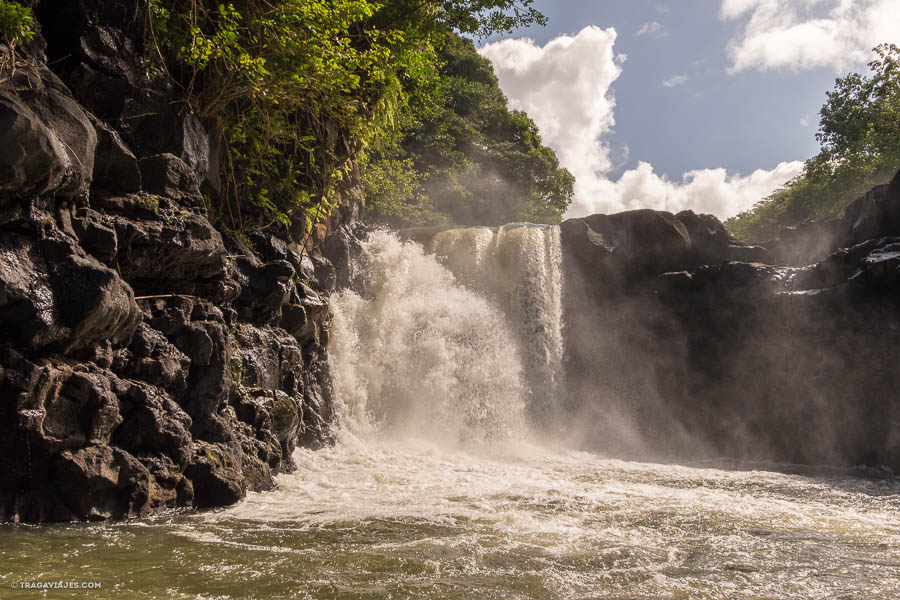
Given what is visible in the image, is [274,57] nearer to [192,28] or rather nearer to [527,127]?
[192,28]

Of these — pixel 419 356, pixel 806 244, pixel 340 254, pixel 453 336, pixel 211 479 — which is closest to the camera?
pixel 211 479

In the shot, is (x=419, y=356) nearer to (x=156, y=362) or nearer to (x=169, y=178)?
(x=169, y=178)

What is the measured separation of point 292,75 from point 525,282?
9.82 metres

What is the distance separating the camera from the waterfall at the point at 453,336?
42.0ft

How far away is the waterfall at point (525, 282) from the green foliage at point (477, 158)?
558cm

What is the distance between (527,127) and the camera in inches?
1160

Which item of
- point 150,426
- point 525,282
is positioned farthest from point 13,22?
point 525,282

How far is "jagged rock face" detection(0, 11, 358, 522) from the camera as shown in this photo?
15.5ft

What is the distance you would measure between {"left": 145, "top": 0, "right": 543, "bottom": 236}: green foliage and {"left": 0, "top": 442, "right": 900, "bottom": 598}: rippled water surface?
490 centimetres

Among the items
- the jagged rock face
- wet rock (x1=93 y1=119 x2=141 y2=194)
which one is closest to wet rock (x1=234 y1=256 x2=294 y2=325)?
the jagged rock face

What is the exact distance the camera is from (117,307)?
17.4ft

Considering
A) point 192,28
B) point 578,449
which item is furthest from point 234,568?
point 578,449

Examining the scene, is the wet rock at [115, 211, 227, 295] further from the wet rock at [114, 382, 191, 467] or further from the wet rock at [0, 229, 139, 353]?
the wet rock at [114, 382, 191, 467]

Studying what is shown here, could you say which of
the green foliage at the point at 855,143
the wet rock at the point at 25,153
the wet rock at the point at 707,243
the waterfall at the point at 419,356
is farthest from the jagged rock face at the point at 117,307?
the green foliage at the point at 855,143
